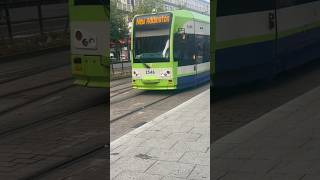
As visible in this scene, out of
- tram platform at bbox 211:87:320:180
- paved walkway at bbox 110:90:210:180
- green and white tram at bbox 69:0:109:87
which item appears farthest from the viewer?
tram platform at bbox 211:87:320:180

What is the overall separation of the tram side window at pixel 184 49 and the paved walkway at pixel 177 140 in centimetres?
18

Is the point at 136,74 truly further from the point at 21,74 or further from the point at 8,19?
the point at 8,19

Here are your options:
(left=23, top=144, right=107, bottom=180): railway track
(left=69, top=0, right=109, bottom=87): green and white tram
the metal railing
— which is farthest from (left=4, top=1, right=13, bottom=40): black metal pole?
(left=69, top=0, right=109, bottom=87): green and white tram

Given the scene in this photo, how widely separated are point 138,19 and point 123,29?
87 mm

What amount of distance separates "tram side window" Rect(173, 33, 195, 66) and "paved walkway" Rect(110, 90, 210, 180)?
0.60 feet

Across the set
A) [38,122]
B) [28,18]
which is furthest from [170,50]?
[28,18]

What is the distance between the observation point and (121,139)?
2.51m

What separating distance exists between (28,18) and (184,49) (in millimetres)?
14246

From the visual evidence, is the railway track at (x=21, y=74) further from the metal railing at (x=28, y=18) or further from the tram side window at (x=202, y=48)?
the tram side window at (x=202, y=48)

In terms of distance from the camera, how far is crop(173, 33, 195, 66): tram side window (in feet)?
8.00

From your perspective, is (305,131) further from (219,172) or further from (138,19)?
(138,19)

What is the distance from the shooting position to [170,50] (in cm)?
242

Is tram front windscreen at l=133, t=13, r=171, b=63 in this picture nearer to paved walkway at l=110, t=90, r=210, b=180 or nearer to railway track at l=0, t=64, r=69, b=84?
paved walkway at l=110, t=90, r=210, b=180

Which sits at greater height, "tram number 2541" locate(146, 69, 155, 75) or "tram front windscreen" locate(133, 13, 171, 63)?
"tram front windscreen" locate(133, 13, 171, 63)
